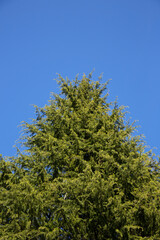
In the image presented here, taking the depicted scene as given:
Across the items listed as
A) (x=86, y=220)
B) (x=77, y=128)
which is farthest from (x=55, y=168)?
(x=86, y=220)

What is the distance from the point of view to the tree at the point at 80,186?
314 inches

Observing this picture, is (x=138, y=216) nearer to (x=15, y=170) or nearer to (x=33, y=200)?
(x=33, y=200)

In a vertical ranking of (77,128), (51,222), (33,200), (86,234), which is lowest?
(86,234)

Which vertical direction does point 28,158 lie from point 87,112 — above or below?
below

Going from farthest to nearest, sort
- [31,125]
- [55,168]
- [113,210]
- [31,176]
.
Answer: [31,125] < [55,168] < [31,176] < [113,210]

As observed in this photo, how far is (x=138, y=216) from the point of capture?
8430mm

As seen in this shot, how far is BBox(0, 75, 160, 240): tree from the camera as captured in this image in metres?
7.97

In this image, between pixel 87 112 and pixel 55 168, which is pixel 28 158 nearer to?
pixel 55 168

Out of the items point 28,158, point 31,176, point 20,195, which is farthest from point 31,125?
point 20,195

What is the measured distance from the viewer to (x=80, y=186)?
26.2ft

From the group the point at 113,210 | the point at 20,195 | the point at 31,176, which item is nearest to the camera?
the point at 113,210

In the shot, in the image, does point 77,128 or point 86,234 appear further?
point 77,128

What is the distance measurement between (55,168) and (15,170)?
1.61 metres

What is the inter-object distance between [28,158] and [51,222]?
113 inches
